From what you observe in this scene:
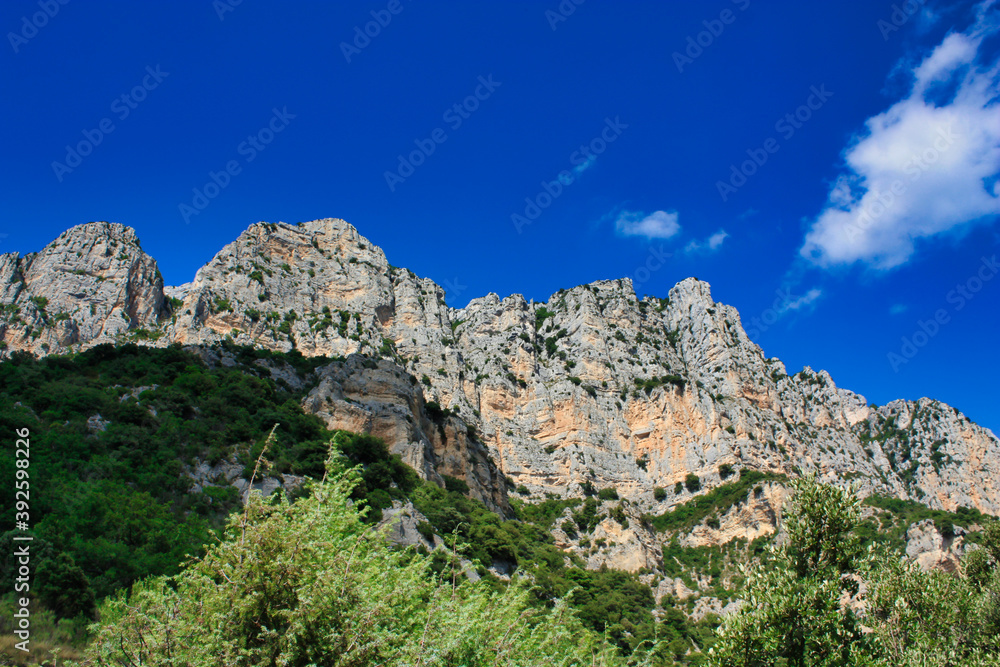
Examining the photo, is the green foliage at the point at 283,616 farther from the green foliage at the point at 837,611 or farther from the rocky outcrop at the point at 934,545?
the rocky outcrop at the point at 934,545

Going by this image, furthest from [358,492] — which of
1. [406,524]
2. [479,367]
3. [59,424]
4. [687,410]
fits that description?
[687,410]

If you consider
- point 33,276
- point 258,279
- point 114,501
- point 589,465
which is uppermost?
point 258,279

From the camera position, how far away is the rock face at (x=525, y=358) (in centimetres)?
6706

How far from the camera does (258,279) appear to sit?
72.6 metres

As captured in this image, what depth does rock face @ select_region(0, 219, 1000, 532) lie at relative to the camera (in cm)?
6706

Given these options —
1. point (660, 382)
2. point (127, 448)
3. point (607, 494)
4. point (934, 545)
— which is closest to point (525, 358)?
point (660, 382)

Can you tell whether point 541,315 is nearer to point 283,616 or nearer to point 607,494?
point 607,494

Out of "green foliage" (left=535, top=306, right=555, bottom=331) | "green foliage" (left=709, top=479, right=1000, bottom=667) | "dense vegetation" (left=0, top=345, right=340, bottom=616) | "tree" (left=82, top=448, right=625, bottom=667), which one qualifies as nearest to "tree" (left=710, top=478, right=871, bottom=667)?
"green foliage" (left=709, top=479, right=1000, bottom=667)

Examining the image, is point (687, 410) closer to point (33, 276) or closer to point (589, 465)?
point (589, 465)

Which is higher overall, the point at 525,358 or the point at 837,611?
the point at 525,358

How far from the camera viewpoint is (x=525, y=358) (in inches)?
3430

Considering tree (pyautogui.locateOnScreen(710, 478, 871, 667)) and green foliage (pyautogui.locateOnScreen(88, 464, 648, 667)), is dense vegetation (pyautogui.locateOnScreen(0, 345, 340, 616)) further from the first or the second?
tree (pyautogui.locateOnScreen(710, 478, 871, 667))

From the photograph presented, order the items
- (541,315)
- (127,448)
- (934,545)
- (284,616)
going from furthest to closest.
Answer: (541,315)
(934,545)
(127,448)
(284,616)

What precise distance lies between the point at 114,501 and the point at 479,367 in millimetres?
68895
